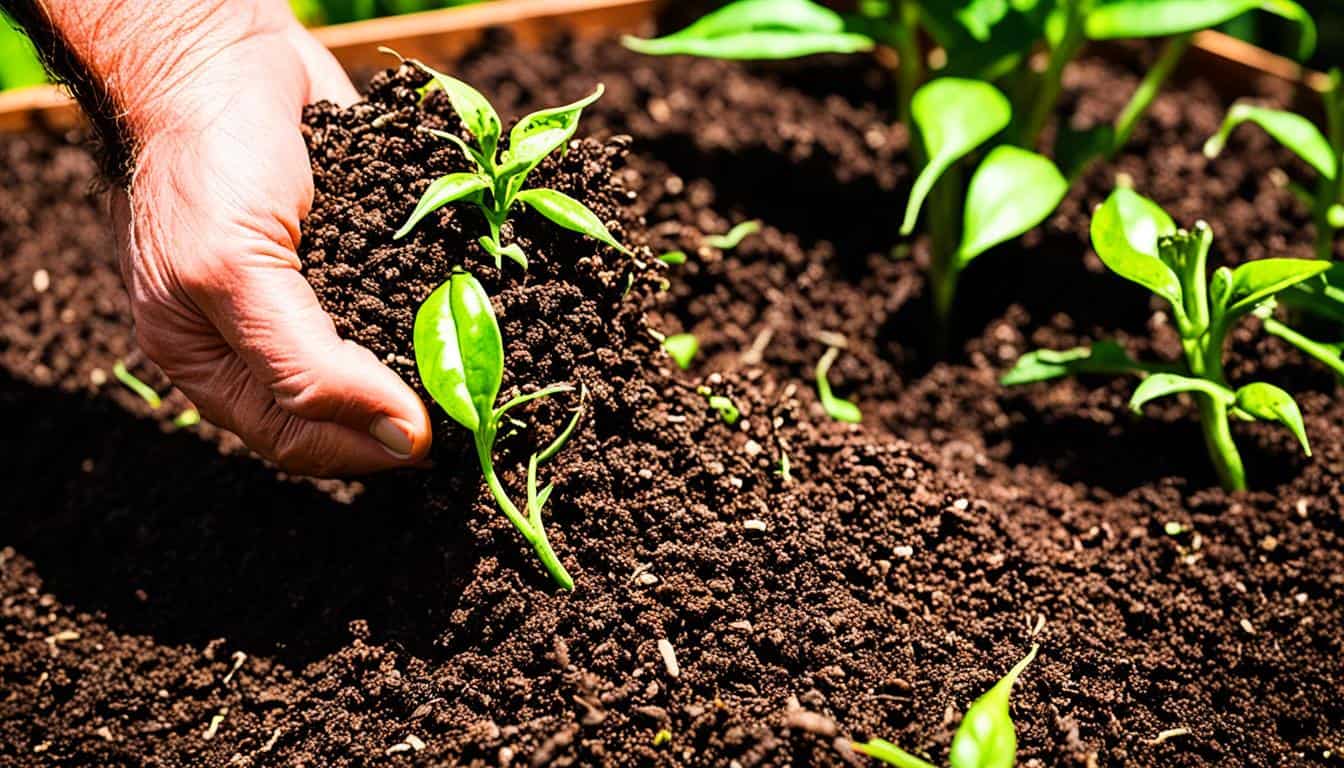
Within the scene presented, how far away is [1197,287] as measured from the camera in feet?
4.17

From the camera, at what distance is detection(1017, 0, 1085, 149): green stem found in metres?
1.57

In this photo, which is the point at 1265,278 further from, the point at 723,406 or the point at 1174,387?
the point at 723,406

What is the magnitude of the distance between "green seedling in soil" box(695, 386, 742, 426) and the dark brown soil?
15 millimetres

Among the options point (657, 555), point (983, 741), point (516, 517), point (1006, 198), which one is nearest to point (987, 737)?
point (983, 741)

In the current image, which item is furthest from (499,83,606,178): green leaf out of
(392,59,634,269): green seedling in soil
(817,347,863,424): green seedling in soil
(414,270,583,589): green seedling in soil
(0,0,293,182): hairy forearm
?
(817,347,863,424): green seedling in soil

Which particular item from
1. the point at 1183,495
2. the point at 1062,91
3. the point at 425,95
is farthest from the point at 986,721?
the point at 1062,91

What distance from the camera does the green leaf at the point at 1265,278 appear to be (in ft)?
3.86

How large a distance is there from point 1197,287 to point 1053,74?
0.49 metres

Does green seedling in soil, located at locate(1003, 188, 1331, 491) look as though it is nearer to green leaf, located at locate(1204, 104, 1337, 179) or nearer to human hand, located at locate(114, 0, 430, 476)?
green leaf, located at locate(1204, 104, 1337, 179)

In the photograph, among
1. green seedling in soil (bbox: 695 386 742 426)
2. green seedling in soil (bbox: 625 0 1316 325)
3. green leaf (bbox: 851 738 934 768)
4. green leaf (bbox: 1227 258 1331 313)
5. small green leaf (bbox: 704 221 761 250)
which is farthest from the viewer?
small green leaf (bbox: 704 221 761 250)

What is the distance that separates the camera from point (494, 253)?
115 cm

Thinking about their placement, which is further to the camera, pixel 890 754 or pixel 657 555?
pixel 657 555

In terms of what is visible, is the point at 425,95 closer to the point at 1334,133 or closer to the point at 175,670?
the point at 175,670

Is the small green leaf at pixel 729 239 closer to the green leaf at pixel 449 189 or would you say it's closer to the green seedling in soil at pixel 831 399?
the green seedling in soil at pixel 831 399
